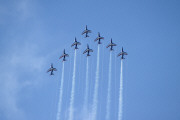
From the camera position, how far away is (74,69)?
147 m

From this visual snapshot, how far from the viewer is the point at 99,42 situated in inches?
5468

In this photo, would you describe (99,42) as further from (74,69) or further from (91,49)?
(74,69)

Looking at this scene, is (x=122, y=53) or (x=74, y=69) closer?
(x=122, y=53)

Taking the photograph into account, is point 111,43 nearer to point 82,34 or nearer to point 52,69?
point 82,34

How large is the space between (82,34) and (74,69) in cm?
1623

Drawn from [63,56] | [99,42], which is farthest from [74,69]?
[99,42]

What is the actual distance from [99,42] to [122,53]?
10.5 m

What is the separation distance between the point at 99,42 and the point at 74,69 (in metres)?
17.4

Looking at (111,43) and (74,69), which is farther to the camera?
(74,69)

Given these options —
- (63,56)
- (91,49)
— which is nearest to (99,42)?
(91,49)

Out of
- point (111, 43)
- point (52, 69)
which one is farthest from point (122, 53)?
point (52, 69)

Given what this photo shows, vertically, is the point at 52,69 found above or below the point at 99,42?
below

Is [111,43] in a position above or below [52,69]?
above

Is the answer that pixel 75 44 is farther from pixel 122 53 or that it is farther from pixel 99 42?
pixel 122 53
